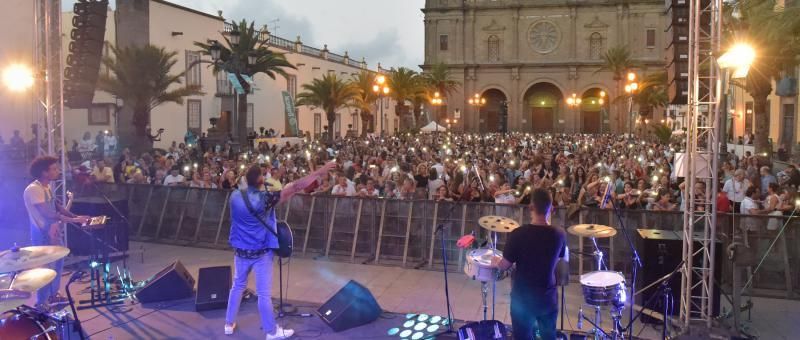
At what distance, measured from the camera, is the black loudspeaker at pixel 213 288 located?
8164mm

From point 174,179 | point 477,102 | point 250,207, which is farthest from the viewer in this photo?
point 477,102

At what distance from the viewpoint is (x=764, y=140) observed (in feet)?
77.5

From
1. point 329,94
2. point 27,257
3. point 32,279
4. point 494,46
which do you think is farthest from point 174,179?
point 494,46

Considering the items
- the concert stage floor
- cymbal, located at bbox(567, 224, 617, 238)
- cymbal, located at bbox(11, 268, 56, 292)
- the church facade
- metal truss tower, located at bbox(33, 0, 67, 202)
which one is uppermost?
the church facade

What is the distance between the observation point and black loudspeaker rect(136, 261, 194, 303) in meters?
8.50

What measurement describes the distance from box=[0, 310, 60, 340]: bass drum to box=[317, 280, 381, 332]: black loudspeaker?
3090mm

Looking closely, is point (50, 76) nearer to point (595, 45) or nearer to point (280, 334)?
point (280, 334)

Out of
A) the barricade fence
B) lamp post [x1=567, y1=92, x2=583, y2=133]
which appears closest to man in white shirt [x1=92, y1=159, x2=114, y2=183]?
the barricade fence

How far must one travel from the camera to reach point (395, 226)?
11.2 metres

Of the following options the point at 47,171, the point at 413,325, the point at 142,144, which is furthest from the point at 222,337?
the point at 142,144

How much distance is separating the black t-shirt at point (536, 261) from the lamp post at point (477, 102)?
6047 cm

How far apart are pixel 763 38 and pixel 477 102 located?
1836 inches

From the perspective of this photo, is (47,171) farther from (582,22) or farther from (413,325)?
(582,22)

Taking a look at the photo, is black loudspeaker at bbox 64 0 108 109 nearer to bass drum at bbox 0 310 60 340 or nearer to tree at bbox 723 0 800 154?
bass drum at bbox 0 310 60 340
